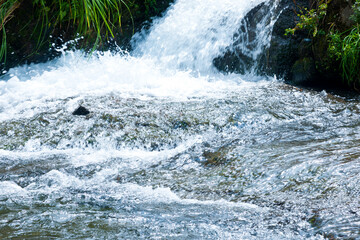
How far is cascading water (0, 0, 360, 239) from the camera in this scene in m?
2.25

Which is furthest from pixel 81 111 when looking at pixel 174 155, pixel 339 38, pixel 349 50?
pixel 339 38

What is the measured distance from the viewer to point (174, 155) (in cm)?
372

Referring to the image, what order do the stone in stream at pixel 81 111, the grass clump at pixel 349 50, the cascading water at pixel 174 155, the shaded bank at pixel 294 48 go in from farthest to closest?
the shaded bank at pixel 294 48 < the grass clump at pixel 349 50 < the stone in stream at pixel 81 111 < the cascading water at pixel 174 155

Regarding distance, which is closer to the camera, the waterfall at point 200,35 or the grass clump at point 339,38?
the grass clump at point 339,38

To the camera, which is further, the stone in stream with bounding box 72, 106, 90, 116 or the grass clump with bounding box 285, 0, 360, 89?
the grass clump with bounding box 285, 0, 360, 89

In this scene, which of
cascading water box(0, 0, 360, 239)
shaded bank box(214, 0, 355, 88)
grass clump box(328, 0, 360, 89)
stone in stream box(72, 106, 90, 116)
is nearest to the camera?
cascading water box(0, 0, 360, 239)

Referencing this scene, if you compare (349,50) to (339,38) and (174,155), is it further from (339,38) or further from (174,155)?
(174,155)

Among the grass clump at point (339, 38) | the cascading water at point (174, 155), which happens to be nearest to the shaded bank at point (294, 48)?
the grass clump at point (339, 38)

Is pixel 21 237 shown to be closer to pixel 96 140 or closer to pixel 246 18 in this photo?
pixel 96 140

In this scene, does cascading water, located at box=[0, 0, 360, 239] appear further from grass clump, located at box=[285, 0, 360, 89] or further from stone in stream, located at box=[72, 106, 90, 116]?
grass clump, located at box=[285, 0, 360, 89]

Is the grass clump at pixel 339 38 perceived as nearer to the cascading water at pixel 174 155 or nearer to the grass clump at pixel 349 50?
the grass clump at pixel 349 50

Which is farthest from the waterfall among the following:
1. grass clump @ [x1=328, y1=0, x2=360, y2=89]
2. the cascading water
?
grass clump @ [x1=328, y1=0, x2=360, y2=89]

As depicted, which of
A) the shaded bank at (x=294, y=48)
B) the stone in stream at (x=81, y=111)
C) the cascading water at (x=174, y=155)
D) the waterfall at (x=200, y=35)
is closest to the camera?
the cascading water at (x=174, y=155)

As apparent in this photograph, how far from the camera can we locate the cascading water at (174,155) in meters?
2.25
